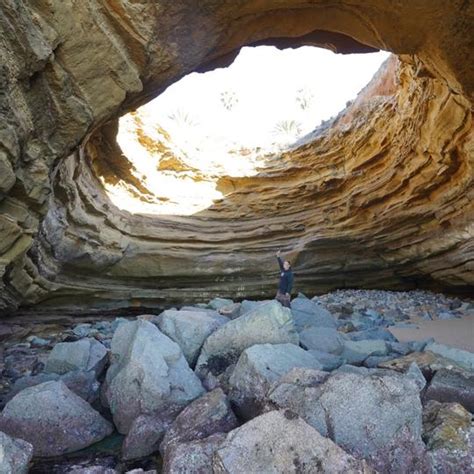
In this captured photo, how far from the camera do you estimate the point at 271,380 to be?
176 inches

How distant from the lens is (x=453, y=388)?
4.43 meters

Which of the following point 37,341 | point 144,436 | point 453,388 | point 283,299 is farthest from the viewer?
point 283,299

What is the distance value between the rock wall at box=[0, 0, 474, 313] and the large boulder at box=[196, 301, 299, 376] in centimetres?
299

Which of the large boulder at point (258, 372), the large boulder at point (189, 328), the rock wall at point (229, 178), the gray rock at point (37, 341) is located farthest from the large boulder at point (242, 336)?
the gray rock at point (37, 341)

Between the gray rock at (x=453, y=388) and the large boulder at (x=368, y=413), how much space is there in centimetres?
70

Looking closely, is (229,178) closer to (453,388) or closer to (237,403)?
(237,403)

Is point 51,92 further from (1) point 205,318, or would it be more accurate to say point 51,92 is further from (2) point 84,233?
(2) point 84,233

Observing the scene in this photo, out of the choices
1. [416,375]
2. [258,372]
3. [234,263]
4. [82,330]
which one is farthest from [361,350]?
[234,263]

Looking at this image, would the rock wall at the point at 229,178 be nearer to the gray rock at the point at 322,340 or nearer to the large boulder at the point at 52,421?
the large boulder at the point at 52,421

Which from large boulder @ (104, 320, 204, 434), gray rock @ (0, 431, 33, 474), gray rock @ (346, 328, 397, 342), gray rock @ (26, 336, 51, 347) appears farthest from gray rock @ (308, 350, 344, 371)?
gray rock @ (26, 336, 51, 347)

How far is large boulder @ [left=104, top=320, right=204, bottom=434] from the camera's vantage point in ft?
15.6

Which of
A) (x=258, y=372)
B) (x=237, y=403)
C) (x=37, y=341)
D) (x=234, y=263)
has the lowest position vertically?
(x=37, y=341)

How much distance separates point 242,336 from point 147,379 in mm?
1354

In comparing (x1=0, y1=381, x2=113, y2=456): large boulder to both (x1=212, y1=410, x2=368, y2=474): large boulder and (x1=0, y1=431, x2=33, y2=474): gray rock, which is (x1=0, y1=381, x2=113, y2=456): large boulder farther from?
(x1=212, y1=410, x2=368, y2=474): large boulder
